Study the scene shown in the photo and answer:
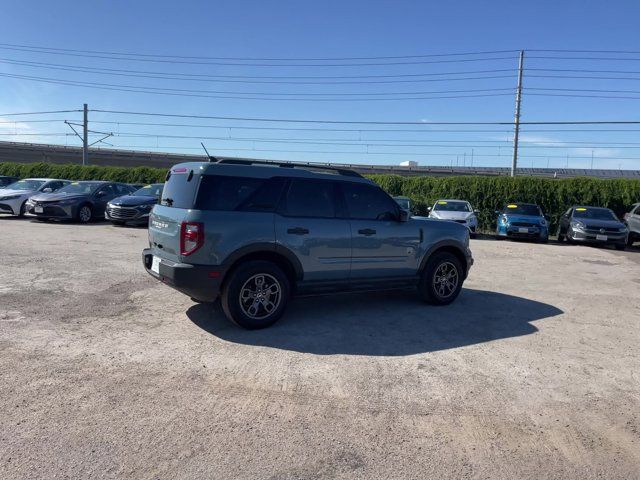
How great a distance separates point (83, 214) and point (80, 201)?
476 millimetres

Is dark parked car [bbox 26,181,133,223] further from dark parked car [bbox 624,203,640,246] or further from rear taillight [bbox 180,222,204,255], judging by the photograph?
dark parked car [bbox 624,203,640,246]

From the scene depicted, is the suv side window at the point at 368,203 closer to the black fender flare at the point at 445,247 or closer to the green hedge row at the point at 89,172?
the black fender flare at the point at 445,247

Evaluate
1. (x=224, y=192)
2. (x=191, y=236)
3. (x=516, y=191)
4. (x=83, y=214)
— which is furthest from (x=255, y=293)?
(x=516, y=191)

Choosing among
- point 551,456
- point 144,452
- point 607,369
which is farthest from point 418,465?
point 607,369

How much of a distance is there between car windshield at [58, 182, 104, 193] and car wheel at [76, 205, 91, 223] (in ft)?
2.64

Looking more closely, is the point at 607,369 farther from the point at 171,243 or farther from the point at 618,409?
the point at 171,243

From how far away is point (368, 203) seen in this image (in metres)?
6.79

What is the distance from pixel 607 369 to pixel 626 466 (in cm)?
196

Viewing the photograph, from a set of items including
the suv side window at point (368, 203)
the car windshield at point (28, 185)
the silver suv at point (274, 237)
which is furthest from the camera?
the car windshield at point (28, 185)

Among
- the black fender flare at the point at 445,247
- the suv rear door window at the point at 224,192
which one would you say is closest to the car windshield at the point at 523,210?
the black fender flare at the point at 445,247

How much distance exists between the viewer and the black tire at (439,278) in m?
7.30

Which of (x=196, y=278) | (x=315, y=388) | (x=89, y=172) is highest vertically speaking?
(x=89, y=172)

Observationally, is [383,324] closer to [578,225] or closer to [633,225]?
[578,225]

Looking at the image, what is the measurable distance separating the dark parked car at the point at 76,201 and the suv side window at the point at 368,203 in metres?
13.7
